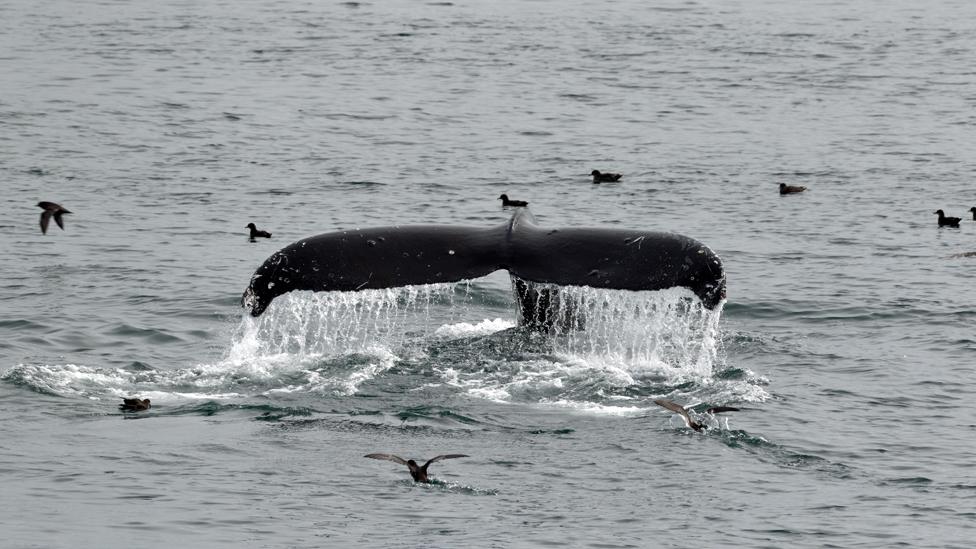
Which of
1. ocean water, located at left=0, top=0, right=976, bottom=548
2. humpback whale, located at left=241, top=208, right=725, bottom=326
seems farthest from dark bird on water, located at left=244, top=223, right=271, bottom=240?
humpback whale, located at left=241, top=208, right=725, bottom=326

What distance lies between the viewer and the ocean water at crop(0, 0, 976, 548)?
1011cm

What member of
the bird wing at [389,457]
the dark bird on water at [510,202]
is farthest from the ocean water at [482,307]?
the dark bird on water at [510,202]

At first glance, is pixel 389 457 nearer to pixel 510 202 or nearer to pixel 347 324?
pixel 347 324

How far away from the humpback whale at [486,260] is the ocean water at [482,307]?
344 mm

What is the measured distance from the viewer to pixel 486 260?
35.8ft

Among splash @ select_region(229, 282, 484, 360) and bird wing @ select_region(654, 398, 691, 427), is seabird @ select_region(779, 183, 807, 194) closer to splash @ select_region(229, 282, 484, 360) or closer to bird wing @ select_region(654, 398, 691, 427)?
splash @ select_region(229, 282, 484, 360)

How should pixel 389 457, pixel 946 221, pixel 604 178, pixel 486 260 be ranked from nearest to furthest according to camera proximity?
pixel 389 457
pixel 486 260
pixel 946 221
pixel 604 178

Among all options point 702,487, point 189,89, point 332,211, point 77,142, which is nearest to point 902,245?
point 332,211

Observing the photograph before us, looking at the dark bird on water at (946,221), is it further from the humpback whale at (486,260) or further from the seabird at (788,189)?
the humpback whale at (486,260)

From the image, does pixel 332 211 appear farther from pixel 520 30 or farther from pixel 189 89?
pixel 520 30

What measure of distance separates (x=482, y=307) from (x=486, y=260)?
175 inches

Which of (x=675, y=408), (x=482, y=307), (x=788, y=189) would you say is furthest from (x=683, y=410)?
(x=788, y=189)

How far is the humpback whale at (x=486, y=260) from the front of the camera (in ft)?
34.0

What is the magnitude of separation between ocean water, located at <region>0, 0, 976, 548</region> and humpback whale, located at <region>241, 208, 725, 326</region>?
13.5 inches
